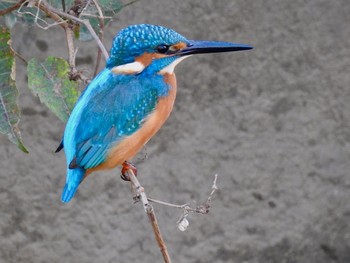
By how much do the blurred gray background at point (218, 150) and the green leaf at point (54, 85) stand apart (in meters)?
0.84

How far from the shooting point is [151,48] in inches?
69.6

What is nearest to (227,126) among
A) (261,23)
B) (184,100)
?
(184,100)

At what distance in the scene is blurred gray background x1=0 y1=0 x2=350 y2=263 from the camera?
8.93 ft

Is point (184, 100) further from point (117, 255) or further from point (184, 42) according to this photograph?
point (184, 42)

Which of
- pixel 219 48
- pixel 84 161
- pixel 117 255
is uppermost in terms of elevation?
pixel 219 48

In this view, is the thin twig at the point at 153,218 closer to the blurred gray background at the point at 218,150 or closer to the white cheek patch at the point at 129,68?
the white cheek patch at the point at 129,68

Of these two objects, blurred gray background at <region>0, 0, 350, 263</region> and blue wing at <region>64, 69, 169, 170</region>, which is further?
blurred gray background at <region>0, 0, 350, 263</region>

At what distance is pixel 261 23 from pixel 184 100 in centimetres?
33

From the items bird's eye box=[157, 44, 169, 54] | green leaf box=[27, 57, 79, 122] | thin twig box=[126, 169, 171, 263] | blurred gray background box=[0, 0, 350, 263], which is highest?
bird's eye box=[157, 44, 169, 54]

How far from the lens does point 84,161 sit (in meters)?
1.77

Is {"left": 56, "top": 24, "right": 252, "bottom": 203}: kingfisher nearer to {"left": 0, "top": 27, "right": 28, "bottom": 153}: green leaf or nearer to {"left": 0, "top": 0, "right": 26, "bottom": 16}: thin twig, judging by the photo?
{"left": 0, "top": 27, "right": 28, "bottom": 153}: green leaf

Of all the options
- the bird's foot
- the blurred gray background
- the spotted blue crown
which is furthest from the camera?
the blurred gray background

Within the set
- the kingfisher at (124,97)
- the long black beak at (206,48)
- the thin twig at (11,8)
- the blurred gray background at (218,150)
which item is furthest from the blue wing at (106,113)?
the blurred gray background at (218,150)

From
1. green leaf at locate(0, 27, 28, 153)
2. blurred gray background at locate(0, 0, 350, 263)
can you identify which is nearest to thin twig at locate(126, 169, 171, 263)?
green leaf at locate(0, 27, 28, 153)
